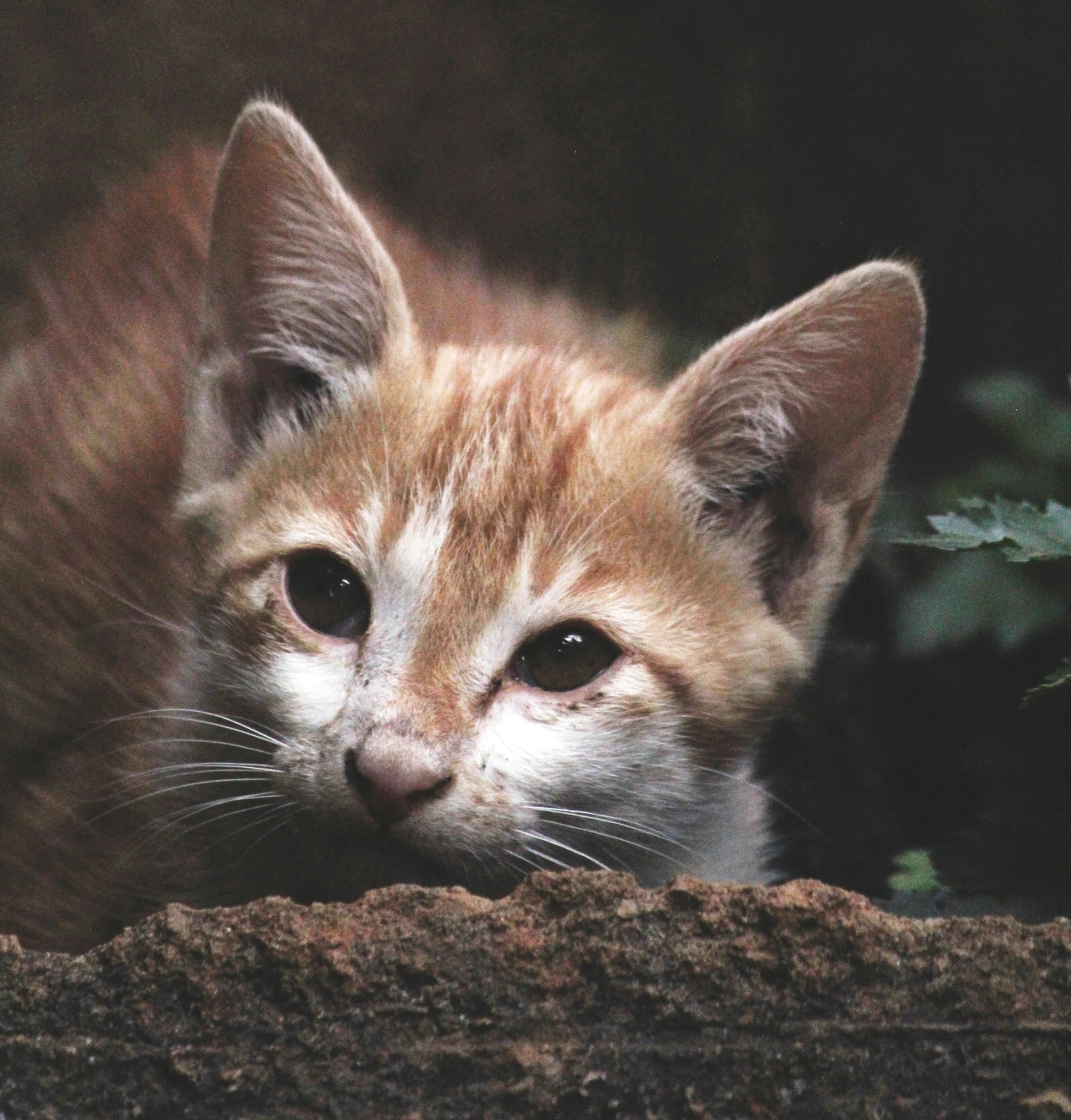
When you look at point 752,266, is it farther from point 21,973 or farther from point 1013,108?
point 21,973

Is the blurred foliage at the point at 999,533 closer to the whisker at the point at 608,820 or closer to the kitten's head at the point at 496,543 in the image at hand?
the kitten's head at the point at 496,543

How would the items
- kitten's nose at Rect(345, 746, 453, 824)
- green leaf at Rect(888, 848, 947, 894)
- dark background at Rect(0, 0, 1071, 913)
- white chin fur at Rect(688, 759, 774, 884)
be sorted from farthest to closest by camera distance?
dark background at Rect(0, 0, 1071, 913), white chin fur at Rect(688, 759, 774, 884), green leaf at Rect(888, 848, 947, 894), kitten's nose at Rect(345, 746, 453, 824)

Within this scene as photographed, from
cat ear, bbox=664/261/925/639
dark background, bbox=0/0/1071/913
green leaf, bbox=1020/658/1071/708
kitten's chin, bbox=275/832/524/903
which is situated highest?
dark background, bbox=0/0/1071/913

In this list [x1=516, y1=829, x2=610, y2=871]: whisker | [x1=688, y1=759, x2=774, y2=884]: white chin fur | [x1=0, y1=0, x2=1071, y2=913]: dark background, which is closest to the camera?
[x1=516, y1=829, x2=610, y2=871]: whisker

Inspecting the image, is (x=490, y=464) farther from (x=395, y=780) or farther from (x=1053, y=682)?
(x=1053, y=682)

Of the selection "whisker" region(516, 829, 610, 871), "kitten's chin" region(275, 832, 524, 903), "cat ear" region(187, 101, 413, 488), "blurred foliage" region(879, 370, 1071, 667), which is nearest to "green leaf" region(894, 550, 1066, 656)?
"blurred foliage" region(879, 370, 1071, 667)

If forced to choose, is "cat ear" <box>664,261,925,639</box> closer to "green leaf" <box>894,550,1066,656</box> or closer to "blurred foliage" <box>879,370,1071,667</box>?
"blurred foliage" <box>879,370,1071,667</box>

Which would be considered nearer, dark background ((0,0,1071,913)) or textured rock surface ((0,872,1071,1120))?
textured rock surface ((0,872,1071,1120))

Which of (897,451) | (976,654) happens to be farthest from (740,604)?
(897,451)

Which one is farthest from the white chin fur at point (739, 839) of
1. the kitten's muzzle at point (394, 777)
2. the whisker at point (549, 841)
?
the kitten's muzzle at point (394, 777)
